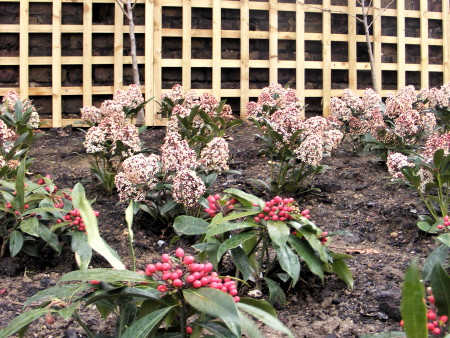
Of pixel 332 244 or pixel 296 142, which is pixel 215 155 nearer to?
pixel 296 142

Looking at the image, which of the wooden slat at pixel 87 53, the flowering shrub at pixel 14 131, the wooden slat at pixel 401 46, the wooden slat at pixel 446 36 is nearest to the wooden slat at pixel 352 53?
the wooden slat at pixel 401 46

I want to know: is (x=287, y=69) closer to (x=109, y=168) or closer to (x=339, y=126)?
(x=339, y=126)

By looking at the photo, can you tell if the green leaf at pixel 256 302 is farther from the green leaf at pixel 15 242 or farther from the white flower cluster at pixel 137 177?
the white flower cluster at pixel 137 177

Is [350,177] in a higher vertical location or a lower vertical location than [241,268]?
higher

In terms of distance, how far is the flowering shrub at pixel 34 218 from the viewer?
8.04 ft

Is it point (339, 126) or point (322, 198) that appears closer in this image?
point (322, 198)

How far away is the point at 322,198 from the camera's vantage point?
11.6ft

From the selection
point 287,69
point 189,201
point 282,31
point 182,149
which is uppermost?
point 282,31

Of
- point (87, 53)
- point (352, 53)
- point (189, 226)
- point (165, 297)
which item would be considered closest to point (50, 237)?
point (189, 226)

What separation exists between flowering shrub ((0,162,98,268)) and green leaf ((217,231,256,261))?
29.9 inches

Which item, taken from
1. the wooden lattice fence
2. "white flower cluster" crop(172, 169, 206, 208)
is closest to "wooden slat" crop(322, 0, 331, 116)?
the wooden lattice fence

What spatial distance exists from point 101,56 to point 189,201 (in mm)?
3140

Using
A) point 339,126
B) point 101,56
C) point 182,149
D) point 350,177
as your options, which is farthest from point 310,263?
point 101,56

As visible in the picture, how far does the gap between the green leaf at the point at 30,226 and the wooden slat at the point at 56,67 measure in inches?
114
